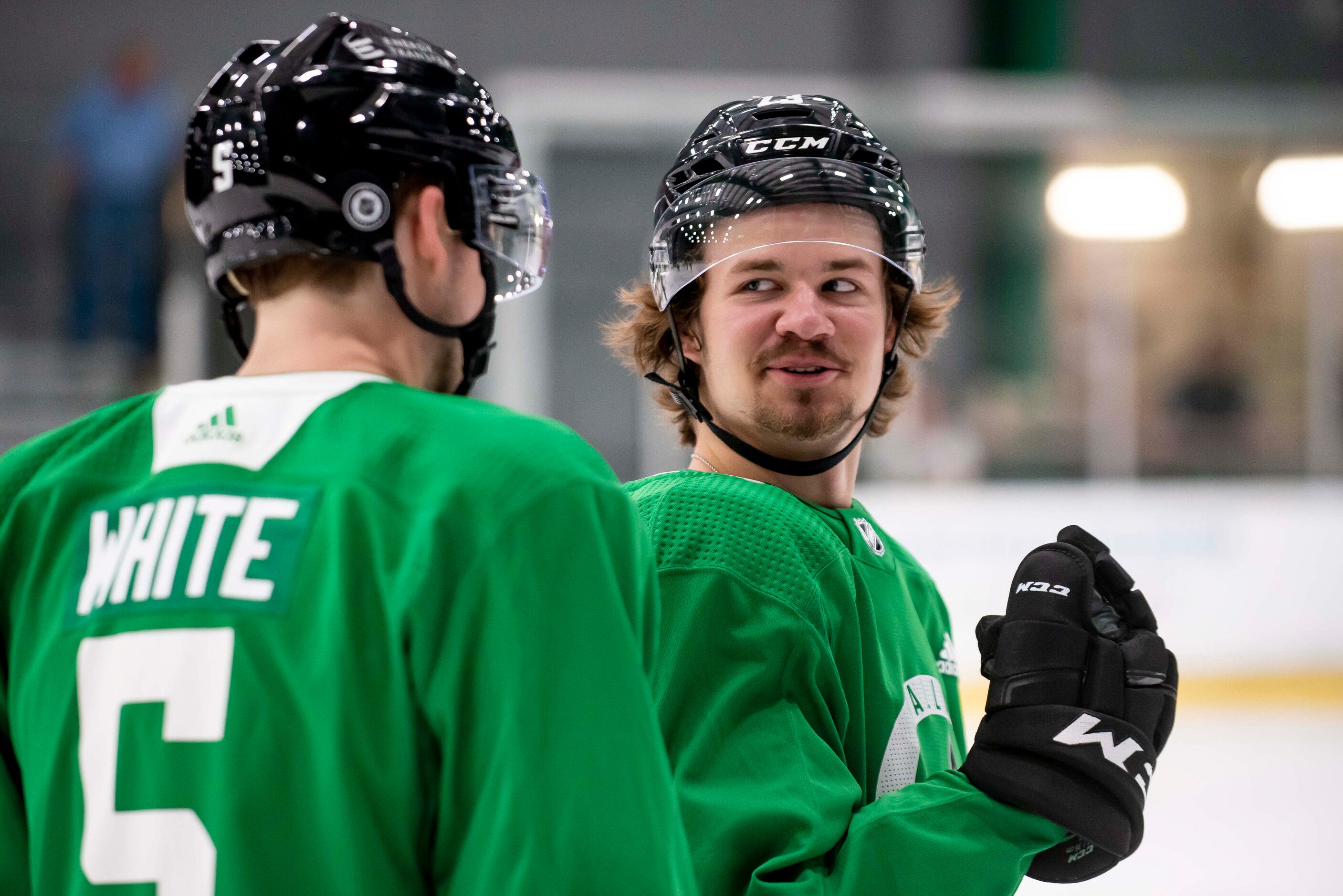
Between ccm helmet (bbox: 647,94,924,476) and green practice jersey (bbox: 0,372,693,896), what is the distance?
0.76 m

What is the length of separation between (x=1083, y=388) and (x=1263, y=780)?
10.0ft

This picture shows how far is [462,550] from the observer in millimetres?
1050

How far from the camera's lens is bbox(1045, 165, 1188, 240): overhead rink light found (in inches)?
330

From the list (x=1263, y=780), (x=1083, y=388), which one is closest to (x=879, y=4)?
(x=1083, y=388)

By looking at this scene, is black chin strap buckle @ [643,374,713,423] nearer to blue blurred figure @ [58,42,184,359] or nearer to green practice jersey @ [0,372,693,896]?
green practice jersey @ [0,372,693,896]

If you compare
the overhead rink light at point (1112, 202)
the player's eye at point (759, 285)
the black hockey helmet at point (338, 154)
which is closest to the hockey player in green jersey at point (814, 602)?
the player's eye at point (759, 285)

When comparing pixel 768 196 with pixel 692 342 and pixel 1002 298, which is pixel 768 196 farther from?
pixel 1002 298

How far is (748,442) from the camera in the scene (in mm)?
1833

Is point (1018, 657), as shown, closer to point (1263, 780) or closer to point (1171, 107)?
point (1263, 780)

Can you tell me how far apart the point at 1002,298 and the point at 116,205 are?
5467mm

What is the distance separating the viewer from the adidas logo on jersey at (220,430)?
1.14 metres

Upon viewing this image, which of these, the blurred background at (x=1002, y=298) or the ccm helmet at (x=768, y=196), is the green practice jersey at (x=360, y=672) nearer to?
the ccm helmet at (x=768, y=196)

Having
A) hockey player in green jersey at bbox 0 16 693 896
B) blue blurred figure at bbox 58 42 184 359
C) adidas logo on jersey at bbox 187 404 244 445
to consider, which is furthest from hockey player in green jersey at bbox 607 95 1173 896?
blue blurred figure at bbox 58 42 184 359

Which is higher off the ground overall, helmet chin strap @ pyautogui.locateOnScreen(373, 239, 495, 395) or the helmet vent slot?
the helmet vent slot
